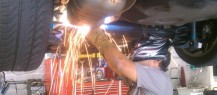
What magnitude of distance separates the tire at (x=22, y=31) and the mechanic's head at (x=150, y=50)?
1084mm

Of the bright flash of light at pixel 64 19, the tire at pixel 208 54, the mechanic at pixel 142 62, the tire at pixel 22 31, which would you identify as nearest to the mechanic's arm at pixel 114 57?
the mechanic at pixel 142 62

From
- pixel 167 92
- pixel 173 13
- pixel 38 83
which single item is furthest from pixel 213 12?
pixel 38 83

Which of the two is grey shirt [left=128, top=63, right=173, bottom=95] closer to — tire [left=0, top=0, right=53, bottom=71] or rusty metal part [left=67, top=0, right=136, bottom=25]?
rusty metal part [left=67, top=0, right=136, bottom=25]

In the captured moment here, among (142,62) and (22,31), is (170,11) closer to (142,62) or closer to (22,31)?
(142,62)

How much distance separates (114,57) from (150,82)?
16.0 inches

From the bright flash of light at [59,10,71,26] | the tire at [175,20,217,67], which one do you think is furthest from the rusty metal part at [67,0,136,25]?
the tire at [175,20,217,67]

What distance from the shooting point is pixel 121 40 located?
308 cm

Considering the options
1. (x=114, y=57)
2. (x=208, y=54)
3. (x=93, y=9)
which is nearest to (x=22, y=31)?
(x=93, y=9)

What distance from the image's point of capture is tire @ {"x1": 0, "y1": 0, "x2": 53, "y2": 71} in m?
1.66

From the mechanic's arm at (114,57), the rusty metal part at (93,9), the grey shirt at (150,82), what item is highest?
the rusty metal part at (93,9)

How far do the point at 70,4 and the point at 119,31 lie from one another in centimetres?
84

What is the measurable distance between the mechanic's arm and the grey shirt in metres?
0.06

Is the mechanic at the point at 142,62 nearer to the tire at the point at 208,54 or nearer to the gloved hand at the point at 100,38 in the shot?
the gloved hand at the point at 100,38

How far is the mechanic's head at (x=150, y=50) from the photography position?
263cm
